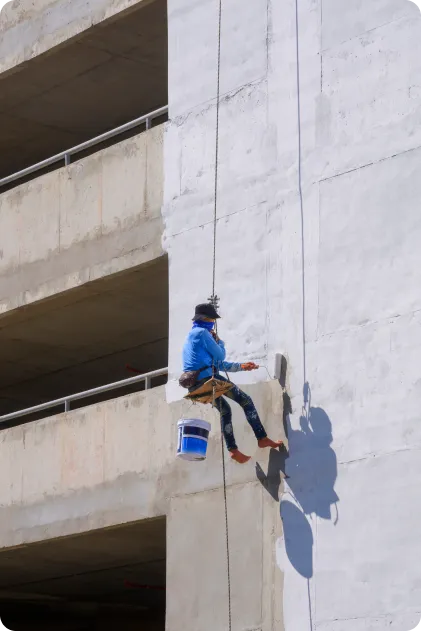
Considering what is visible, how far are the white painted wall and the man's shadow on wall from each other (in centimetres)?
2

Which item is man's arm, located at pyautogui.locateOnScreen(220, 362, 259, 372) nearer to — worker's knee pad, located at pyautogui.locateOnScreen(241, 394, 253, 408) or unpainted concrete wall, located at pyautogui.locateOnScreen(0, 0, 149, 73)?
worker's knee pad, located at pyautogui.locateOnScreen(241, 394, 253, 408)

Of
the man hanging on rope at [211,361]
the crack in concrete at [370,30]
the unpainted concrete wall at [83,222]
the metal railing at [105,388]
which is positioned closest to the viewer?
the man hanging on rope at [211,361]

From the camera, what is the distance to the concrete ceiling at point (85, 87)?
79.3 feet

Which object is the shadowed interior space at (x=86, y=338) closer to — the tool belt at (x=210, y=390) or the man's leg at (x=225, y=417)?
the man's leg at (x=225, y=417)

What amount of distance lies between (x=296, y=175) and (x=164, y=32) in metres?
5.47

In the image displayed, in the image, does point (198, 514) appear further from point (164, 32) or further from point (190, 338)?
point (164, 32)

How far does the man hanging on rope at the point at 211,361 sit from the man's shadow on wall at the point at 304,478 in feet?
0.91

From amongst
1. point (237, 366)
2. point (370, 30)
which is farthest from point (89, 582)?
point (370, 30)

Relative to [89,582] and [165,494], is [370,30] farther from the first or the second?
[89,582]

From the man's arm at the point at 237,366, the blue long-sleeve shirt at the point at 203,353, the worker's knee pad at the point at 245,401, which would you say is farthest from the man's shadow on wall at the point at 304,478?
the blue long-sleeve shirt at the point at 203,353

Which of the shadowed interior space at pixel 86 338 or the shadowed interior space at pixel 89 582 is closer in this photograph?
the shadowed interior space at pixel 89 582

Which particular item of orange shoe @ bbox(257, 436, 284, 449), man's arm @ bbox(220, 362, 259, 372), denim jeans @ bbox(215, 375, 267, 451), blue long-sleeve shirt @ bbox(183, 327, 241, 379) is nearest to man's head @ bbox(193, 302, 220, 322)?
blue long-sleeve shirt @ bbox(183, 327, 241, 379)

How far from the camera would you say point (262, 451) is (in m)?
19.1

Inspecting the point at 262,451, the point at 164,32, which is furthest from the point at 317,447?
the point at 164,32
